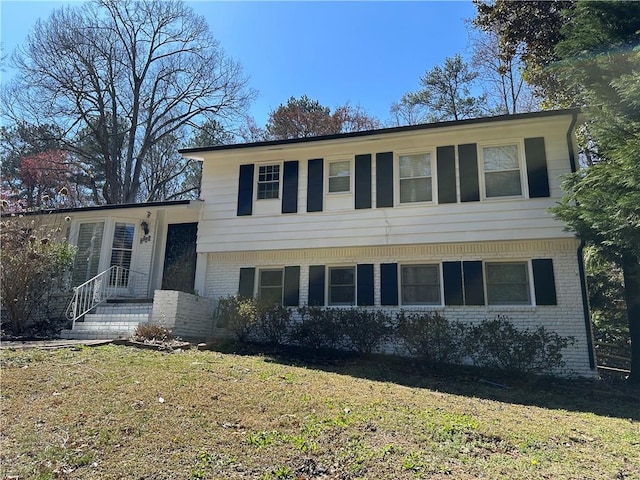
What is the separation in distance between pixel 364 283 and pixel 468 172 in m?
3.78

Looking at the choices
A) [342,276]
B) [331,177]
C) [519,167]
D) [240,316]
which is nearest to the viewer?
[240,316]

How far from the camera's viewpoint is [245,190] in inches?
510

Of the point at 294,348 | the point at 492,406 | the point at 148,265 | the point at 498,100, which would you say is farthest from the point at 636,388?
the point at 498,100

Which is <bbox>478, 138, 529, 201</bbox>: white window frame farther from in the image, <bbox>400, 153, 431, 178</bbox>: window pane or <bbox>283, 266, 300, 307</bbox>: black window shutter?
<bbox>283, 266, 300, 307</bbox>: black window shutter

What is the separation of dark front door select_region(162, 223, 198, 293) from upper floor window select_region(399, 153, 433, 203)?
6.52 meters

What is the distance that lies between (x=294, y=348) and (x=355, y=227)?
11.3 feet

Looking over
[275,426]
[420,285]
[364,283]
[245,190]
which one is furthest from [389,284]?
[275,426]

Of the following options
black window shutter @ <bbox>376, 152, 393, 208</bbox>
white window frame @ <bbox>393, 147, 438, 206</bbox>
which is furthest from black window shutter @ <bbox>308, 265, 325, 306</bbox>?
white window frame @ <bbox>393, 147, 438, 206</bbox>

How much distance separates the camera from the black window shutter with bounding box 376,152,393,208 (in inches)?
464

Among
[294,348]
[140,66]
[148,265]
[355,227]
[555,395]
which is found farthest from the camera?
[140,66]

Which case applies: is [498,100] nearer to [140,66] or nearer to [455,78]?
[455,78]

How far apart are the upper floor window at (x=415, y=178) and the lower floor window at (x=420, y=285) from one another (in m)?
1.76

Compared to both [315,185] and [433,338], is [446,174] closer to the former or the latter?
[315,185]

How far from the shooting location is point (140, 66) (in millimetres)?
25672
